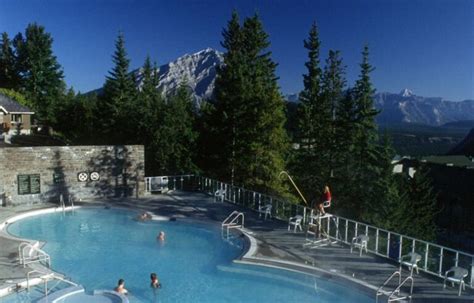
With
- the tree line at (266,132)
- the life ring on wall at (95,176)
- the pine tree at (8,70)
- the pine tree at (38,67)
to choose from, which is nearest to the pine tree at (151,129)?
the tree line at (266,132)

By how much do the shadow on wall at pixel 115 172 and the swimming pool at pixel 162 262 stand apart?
2.18 m

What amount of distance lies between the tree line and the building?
4.58 meters

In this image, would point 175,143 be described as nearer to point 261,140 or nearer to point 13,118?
point 261,140

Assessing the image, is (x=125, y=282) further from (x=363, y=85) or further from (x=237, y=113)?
(x=363, y=85)

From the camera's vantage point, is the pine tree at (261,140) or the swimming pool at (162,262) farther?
the pine tree at (261,140)

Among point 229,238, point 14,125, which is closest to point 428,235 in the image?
point 229,238

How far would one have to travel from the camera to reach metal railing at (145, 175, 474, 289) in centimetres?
1114

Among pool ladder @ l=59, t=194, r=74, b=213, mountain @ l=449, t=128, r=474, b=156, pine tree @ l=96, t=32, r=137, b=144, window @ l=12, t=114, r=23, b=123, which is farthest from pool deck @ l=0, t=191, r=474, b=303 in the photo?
mountain @ l=449, t=128, r=474, b=156

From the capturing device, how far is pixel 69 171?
21.0 meters

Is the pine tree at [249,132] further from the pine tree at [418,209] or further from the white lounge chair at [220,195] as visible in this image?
the pine tree at [418,209]

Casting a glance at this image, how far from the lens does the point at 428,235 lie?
33.7 m

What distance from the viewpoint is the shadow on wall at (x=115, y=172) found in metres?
21.8

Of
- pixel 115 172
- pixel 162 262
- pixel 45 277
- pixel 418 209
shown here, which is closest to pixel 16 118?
pixel 115 172

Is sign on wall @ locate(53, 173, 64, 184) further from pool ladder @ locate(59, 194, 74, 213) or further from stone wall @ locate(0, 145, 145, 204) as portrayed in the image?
pool ladder @ locate(59, 194, 74, 213)
